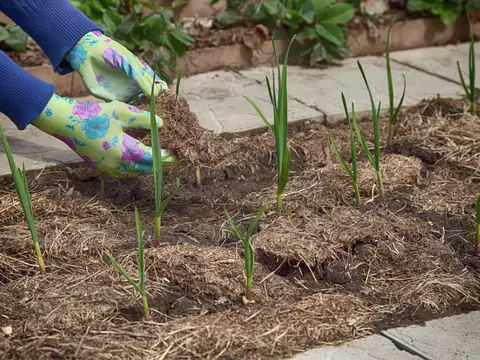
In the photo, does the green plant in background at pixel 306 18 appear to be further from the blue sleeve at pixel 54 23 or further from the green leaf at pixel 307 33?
the blue sleeve at pixel 54 23

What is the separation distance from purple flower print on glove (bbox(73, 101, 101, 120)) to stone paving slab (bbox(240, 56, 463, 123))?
3.54 ft

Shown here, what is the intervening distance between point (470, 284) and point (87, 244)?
3.09 feet

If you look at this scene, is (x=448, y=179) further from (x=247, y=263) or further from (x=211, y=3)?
(x=211, y=3)

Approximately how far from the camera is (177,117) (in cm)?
234

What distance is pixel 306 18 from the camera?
3613mm

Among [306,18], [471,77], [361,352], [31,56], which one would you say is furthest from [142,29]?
[361,352]

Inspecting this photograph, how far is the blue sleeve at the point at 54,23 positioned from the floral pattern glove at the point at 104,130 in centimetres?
21

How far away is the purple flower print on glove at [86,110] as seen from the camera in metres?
2.26

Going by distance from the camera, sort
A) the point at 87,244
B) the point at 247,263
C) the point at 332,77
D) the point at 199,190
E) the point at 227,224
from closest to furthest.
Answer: the point at 247,263 → the point at 87,244 → the point at 227,224 → the point at 199,190 → the point at 332,77

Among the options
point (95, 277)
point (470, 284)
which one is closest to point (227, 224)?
point (95, 277)

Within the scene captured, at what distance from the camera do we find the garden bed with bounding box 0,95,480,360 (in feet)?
5.87

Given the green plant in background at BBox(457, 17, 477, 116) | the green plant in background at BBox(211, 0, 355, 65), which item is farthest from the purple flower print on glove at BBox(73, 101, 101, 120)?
the green plant in background at BBox(211, 0, 355, 65)

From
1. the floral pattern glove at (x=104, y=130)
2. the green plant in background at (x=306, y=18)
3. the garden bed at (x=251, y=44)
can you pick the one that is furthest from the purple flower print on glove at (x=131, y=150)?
the green plant in background at (x=306, y=18)

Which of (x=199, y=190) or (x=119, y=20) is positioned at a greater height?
(x=119, y=20)
